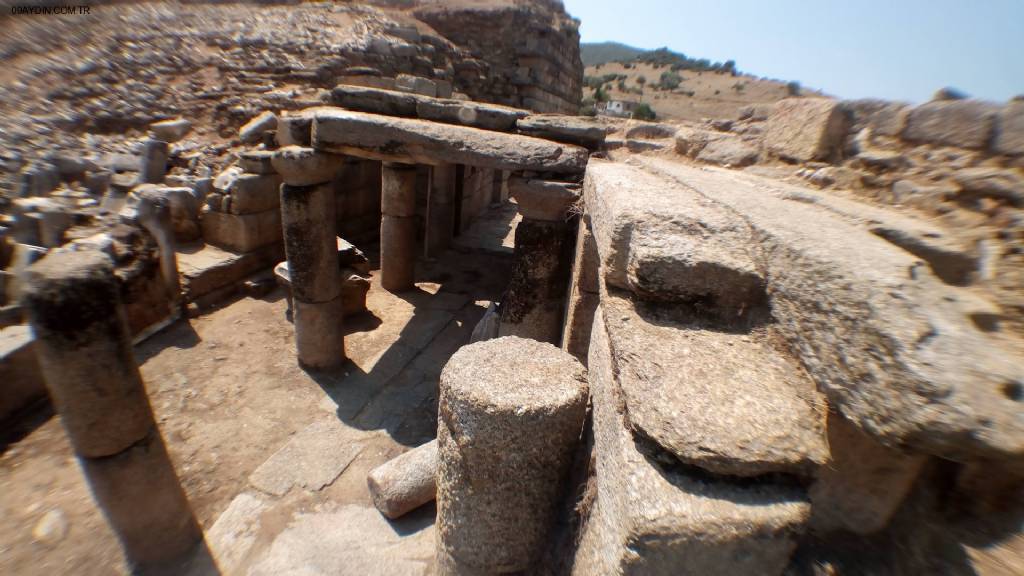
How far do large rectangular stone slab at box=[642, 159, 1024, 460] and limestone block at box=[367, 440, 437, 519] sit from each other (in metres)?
3.05

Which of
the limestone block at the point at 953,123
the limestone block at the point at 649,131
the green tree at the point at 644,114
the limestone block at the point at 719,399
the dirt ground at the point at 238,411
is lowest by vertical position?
the dirt ground at the point at 238,411

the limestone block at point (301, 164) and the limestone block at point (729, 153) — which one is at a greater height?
the limestone block at point (729, 153)


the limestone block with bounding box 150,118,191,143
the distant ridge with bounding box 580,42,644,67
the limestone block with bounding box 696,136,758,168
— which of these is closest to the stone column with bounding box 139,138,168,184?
the limestone block with bounding box 150,118,191,143

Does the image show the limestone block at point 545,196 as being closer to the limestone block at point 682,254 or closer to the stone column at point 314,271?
the limestone block at point 682,254

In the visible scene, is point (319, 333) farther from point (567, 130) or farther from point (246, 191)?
point (567, 130)

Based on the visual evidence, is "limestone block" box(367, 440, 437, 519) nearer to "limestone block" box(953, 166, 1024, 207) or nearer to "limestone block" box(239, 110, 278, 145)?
"limestone block" box(953, 166, 1024, 207)

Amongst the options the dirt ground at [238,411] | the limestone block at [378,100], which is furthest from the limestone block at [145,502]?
the limestone block at [378,100]

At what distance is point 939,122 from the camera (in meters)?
2.00

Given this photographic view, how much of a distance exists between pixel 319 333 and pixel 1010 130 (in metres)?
5.73

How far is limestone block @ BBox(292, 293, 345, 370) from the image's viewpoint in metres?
5.35

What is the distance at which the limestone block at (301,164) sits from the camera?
4574 mm

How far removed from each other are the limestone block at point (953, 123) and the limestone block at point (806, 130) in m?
0.49

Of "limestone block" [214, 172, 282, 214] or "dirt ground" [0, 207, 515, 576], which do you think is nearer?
"dirt ground" [0, 207, 515, 576]

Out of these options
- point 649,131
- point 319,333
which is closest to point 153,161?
point 319,333
